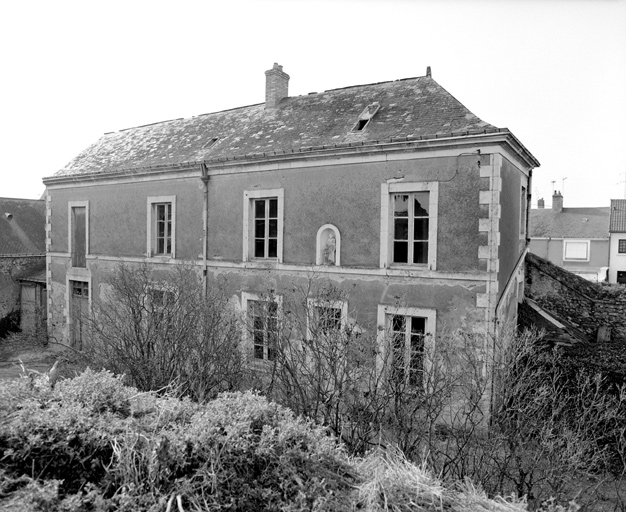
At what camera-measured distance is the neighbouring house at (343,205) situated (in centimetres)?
971

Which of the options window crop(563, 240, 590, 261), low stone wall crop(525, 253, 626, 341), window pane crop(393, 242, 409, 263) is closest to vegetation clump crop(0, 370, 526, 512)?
window pane crop(393, 242, 409, 263)

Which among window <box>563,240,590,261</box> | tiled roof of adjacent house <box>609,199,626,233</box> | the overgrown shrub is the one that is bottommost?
the overgrown shrub

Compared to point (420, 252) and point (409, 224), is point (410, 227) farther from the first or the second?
point (420, 252)

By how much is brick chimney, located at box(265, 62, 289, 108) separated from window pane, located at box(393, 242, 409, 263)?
6.65 metres

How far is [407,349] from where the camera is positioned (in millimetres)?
9039

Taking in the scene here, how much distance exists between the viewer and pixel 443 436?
8.66 m

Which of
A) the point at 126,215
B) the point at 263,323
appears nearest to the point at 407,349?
the point at 263,323

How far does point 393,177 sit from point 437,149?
1.10 m

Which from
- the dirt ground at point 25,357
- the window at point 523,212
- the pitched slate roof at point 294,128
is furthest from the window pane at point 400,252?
the dirt ground at point 25,357

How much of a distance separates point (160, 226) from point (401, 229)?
7.71 m

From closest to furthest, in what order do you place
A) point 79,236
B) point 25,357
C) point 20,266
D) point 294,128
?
point 294,128
point 79,236
point 25,357
point 20,266

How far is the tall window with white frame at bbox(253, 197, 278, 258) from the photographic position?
40.1ft

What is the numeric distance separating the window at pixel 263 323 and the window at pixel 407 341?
→ 2166 millimetres

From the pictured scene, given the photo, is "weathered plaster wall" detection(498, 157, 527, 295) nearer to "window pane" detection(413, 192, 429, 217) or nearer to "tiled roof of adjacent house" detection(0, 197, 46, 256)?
"window pane" detection(413, 192, 429, 217)
